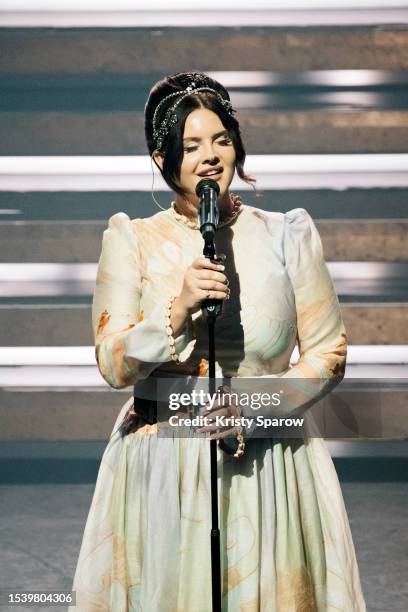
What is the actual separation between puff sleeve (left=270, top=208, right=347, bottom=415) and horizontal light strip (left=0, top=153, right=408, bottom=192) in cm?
103

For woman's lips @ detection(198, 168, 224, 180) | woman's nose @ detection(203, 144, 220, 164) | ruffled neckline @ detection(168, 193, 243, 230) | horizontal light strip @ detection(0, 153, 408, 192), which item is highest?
horizontal light strip @ detection(0, 153, 408, 192)

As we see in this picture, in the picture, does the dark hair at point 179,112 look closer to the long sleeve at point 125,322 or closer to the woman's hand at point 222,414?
the long sleeve at point 125,322

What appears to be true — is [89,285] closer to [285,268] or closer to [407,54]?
[407,54]

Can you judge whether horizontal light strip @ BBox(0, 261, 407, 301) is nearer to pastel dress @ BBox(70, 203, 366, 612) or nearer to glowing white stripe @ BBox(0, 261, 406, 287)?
glowing white stripe @ BBox(0, 261, 406, 287)

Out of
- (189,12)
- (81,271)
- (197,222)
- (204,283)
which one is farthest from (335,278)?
(204,283)

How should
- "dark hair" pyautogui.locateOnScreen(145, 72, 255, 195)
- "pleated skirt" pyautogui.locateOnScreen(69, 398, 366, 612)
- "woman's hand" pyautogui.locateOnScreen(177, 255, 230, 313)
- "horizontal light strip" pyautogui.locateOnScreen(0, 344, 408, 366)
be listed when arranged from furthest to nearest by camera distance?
"horizontal light strip" pyautogui.locateOnScreen(0, 344, 408, 366)
"dark hair" pyautogui.locateOnScreen(145, 72, 255, 195)
"pleated skirt" pyautogui.locateOnScreen(69, 398, 366, 612)
"woman's hand" pyautogui.locateOnScreen(177, 255, 230, 313)

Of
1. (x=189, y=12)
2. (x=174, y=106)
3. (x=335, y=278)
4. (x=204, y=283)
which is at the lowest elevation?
(x=204, y=283)

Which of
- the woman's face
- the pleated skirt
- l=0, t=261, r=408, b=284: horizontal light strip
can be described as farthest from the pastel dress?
l=0, t=261, r=408, b=284: horizontal light strip

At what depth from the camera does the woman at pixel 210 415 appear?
150cm

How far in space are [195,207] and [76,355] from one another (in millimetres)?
1194

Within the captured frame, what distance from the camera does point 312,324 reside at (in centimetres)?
157

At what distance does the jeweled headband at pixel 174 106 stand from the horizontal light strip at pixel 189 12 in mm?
1003

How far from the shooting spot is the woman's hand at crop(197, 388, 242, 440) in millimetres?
1454

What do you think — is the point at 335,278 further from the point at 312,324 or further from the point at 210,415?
the point at 210,415
